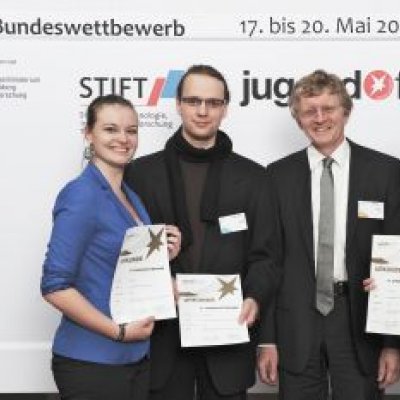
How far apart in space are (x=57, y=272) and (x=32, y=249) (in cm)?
110

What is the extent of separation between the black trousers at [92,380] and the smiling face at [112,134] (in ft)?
1.91

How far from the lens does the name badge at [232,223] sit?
229cm

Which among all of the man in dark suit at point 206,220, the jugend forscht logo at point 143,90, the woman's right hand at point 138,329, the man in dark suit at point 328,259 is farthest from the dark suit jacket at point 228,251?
the jugend forscht logo at point 143,90

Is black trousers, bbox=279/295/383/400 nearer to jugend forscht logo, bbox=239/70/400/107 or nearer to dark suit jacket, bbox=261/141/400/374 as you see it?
dark suit jacket, bbox=261/141/400/374

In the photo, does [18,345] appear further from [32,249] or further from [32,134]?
[32,134]

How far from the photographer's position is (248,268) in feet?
7.66

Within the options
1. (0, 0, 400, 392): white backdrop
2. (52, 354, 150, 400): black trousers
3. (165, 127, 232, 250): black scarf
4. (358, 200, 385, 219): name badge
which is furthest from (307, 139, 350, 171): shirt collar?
(52, 354, 150, 400): black trousers

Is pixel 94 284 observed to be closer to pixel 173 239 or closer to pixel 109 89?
pixel 173 239

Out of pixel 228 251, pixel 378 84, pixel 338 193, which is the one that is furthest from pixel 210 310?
pixel 378 84

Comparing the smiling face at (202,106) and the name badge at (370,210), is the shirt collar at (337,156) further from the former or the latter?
the smiling face at (202,106)

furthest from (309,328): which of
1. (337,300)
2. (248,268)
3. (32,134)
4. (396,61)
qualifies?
(32,134)

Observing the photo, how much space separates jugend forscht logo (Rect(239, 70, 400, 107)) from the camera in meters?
2.89

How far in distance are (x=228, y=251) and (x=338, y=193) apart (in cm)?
45

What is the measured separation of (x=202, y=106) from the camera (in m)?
2.32
